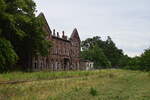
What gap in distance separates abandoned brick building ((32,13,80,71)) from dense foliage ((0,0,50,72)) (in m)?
11.3

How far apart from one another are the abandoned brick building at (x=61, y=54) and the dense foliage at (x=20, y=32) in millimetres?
11316

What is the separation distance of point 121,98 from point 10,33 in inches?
1308

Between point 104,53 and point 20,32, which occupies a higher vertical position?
point 104,53

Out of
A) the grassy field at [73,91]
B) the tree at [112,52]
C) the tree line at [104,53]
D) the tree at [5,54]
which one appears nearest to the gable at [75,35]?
the tree line at [104,53]

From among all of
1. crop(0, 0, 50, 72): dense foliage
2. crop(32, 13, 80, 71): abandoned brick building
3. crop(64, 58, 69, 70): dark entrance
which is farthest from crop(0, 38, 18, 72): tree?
crop(64, 58, 69, 70): dark entrance

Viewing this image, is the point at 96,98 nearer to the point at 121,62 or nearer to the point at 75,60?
the point at 75,60

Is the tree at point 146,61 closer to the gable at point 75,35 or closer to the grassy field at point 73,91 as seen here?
the gable at point 75,35

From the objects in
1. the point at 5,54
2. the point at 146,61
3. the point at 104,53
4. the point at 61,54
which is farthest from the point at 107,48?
the point at 5,54

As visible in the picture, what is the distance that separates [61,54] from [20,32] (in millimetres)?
32907

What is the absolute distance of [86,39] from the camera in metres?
148

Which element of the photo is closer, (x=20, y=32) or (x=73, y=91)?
(x=73, y=91)

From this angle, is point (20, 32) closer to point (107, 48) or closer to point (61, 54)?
point (61, 54)

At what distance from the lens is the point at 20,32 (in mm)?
44500

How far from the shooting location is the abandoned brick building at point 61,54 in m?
67.7
